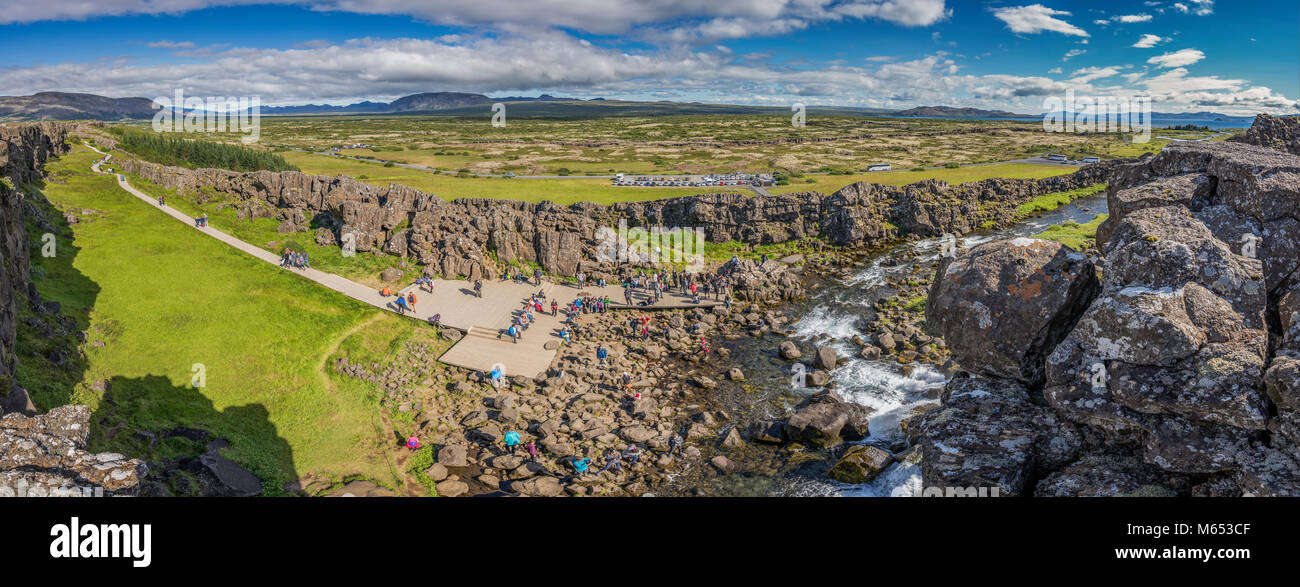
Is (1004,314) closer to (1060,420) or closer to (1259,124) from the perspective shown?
(1060,420)

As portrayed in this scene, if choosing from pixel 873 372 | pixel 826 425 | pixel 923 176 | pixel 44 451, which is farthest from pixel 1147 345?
pixel 923 176

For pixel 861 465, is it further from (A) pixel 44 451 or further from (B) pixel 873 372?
(A) pixel 44 451

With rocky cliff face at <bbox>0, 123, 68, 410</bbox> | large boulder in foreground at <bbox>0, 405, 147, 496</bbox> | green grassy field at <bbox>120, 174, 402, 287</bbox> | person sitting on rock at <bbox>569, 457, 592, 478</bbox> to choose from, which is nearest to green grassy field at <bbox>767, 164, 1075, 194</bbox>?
green grassy field at <bbox>120, 174, 402, 287</bbox>

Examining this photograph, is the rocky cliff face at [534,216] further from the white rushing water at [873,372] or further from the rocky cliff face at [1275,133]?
the rocky cliff face at [1275,133]

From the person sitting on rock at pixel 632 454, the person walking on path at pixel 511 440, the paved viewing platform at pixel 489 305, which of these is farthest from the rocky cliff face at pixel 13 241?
the person sitting on rock at pixel 632 454

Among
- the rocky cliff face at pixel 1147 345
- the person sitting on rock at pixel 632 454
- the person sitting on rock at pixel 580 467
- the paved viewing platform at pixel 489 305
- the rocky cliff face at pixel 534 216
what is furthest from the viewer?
the rocky cliff face at pixel 534 216

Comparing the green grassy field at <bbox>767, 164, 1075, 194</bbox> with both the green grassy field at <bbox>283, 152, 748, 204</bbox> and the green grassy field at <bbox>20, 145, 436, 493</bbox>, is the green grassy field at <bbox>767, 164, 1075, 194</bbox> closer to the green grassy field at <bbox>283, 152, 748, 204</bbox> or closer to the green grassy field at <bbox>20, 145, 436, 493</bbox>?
the green grassy field at <bbox>283, 152, 748, 204</bbox>
